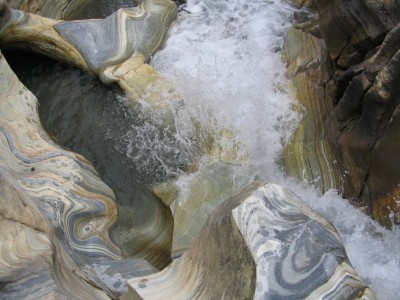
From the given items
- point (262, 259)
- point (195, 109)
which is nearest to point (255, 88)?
point (195, 109)

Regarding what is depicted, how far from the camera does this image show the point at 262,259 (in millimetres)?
3109

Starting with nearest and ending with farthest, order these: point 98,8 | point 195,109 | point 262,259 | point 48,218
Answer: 1. point 262,259
2. point 48,218
3. point 195,109
4. point 98,8

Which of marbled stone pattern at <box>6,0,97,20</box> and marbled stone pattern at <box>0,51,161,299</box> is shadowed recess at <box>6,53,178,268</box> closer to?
marbled stone pattern at <box>0,51,161,299</box>

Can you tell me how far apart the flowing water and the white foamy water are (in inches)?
0.4

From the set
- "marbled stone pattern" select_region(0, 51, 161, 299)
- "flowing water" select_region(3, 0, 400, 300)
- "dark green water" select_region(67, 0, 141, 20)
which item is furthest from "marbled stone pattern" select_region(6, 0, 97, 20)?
"marbled stone pattern" select_region(0, 51, 161, 299)

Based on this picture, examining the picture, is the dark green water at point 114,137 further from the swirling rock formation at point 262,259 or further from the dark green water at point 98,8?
the swirling rock formation at point 262,259

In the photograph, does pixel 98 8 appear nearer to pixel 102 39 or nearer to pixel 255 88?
pixel 102 39

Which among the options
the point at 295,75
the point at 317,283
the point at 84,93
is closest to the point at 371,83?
the point at 295,75

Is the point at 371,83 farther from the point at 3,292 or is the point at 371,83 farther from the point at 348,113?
the point at 3,292

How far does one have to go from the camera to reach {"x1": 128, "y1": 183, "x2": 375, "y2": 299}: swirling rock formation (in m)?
3.03

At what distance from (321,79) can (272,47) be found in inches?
48.1

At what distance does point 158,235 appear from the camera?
5.30 meters

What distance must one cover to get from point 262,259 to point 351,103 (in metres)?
2.10

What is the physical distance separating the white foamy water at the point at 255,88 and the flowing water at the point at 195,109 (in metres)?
0.01
